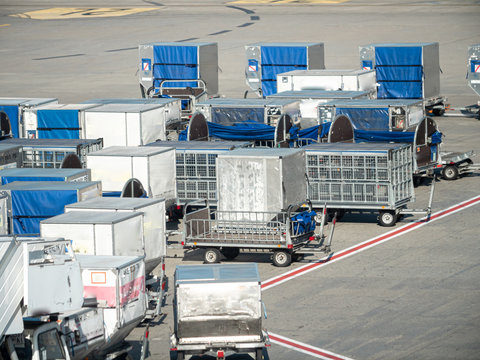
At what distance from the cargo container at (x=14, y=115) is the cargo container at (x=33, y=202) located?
49.1 feet

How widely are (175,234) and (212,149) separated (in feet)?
13.2

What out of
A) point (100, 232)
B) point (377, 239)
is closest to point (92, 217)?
point (100, 232)

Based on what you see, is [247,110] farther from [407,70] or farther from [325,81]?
[407,70]

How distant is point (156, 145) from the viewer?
35.0m

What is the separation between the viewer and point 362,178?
31984 mm

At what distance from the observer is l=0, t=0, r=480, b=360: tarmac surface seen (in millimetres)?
22375

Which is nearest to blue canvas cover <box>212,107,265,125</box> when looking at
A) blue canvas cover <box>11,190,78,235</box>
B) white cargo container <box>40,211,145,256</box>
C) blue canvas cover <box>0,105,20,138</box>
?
blue canvas cover <box>0,105,20,138</box>

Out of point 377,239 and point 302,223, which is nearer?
point 302,223

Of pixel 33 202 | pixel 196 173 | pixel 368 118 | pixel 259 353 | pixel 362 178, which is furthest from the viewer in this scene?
pixel 368 118

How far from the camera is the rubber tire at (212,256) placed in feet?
93.2

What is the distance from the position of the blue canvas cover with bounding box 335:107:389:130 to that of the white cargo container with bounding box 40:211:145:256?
701 inches

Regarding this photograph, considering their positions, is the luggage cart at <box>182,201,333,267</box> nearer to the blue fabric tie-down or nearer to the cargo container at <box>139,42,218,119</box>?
the blue fabric tie-down

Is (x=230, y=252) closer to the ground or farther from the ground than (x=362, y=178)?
closer to the ground

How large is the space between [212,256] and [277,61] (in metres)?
28.4
